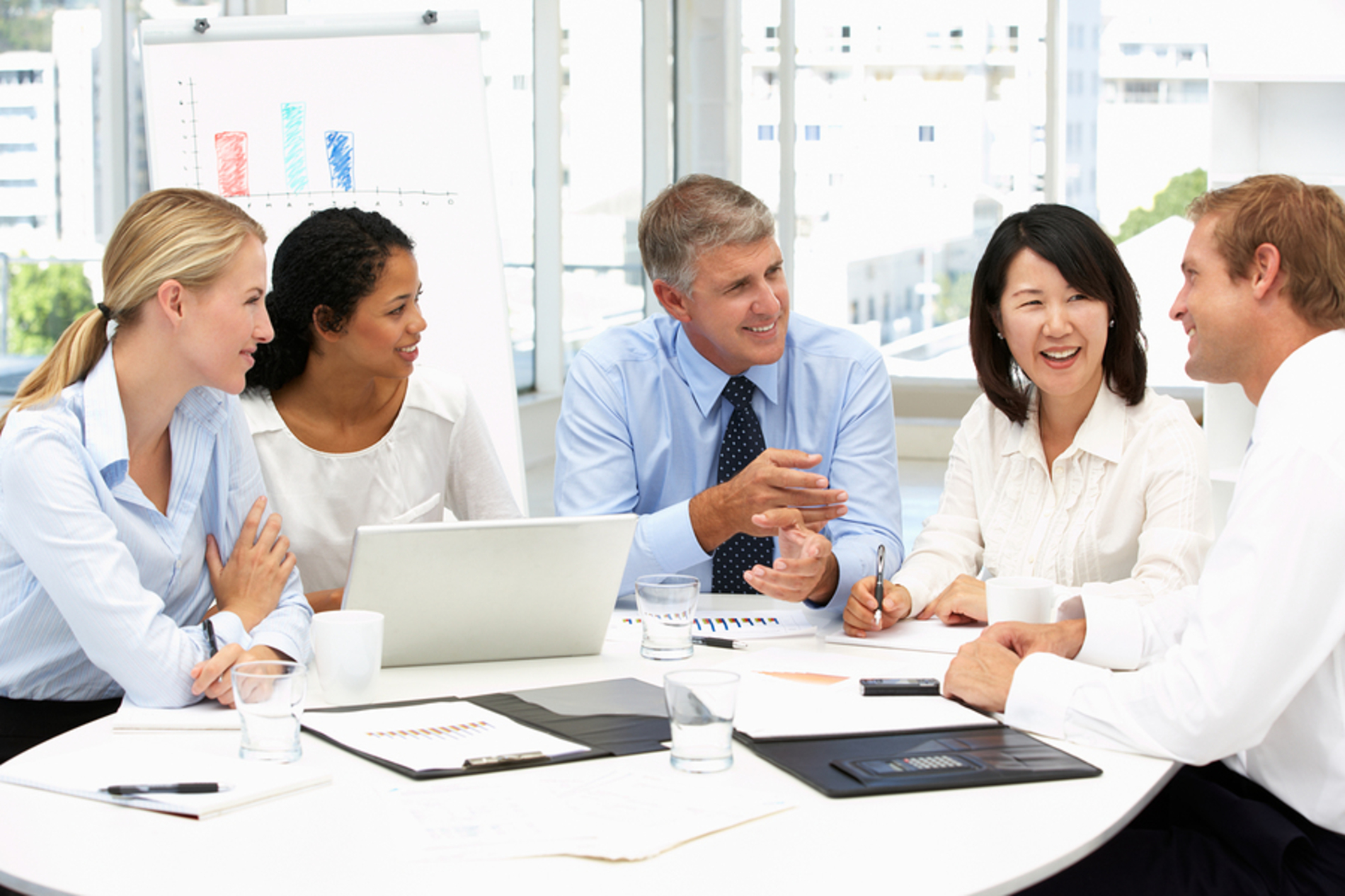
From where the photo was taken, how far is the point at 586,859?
1.05 meters

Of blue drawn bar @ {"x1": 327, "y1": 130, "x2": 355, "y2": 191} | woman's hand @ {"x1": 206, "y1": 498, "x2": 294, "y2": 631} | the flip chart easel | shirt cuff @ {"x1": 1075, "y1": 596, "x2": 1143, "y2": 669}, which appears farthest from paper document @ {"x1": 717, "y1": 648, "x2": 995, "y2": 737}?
blue drawn bar @ {"x1": 327, "y1": 130, "x2": 355, "y2": 191}

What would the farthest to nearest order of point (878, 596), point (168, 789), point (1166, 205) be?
point (1166, 205)
point (878, 596)
point (168, 789)

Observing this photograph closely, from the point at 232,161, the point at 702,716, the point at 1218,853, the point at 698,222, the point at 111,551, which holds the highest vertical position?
the point at 232,161

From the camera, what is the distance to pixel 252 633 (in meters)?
1.65

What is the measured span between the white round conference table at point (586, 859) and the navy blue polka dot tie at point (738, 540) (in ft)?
3.46

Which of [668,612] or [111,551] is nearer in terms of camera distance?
[111,551]

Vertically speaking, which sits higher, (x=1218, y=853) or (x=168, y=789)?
(x=168, y=789)

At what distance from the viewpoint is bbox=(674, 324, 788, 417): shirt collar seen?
7.85 ft

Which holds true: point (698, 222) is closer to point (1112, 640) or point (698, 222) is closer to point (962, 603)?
point (962, 603)

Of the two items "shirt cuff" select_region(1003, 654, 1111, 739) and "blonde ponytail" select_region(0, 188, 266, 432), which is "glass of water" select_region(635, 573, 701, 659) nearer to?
"shirt cuff" select_region(1003, 654, 1111, 739)

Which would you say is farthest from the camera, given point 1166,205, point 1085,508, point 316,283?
point 1166,205

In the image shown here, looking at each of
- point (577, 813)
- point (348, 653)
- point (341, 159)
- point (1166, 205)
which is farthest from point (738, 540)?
point (1166, 205)

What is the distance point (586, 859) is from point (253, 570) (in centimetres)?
89

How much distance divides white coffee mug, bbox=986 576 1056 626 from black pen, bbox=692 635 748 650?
0.35 m
